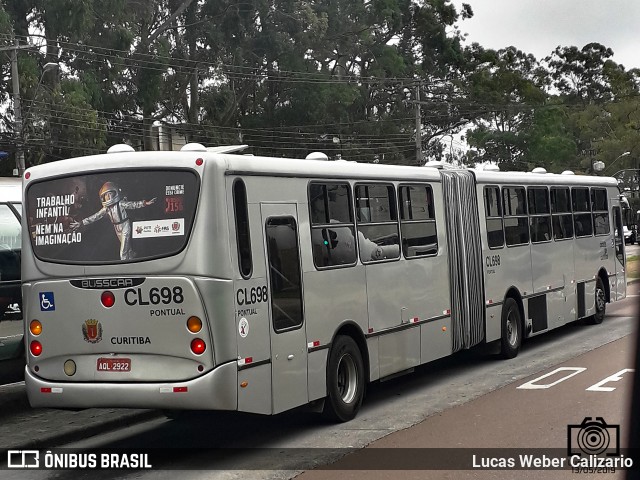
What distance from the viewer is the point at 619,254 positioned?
70.9 ft

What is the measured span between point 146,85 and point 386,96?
55.4 ft

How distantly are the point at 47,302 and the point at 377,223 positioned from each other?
4065mm

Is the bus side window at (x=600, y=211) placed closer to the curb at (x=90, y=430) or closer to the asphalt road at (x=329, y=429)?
the asphalt road at (x=329, y=429)

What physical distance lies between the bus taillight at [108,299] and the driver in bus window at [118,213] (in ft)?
1.13

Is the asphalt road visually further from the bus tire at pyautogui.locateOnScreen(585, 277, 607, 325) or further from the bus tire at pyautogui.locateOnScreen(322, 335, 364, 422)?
the bus tire at pyautogui.locateOnScreen(585, 277, 607, 325)

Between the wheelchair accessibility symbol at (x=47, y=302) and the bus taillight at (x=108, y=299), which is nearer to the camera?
the bus taillight at (x=108, y=299)

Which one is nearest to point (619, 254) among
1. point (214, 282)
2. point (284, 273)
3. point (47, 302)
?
point (284, 273)

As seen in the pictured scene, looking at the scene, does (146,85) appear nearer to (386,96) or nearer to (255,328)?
(386,96)

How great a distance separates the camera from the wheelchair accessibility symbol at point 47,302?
31.2 feet

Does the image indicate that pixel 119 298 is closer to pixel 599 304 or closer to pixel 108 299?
pixel 108 299

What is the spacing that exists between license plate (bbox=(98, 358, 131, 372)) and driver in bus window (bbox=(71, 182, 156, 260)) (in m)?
0.92

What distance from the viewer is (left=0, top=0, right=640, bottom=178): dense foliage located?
43094mm

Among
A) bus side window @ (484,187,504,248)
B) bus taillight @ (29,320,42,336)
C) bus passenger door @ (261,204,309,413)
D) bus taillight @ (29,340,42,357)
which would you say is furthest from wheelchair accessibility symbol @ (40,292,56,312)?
bus side window @ (484,187,504,248)

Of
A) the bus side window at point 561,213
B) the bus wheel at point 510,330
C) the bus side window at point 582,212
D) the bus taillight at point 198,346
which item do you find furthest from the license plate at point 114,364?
the bus side window at point 582,212
